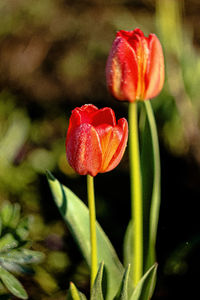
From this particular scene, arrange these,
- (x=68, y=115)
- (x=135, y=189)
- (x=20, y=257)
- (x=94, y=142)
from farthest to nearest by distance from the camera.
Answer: (x=68, y=115), (x=135, y=189), (x=20, y=257), (x=94, y=142)

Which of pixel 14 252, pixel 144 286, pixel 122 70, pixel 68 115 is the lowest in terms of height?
pixel 144 286

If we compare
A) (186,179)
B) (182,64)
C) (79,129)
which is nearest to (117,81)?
(79,129)

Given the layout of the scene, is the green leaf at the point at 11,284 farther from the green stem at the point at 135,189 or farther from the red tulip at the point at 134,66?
the red tulip at the point at 134,66

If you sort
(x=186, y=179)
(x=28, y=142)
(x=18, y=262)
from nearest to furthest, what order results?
1. (x=18, y=262)
2. (x=186, y=179)
3. (x=28, y=142)

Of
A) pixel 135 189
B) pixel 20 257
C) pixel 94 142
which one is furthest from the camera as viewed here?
pixel 135 189

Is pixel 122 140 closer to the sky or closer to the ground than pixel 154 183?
closer to the sky

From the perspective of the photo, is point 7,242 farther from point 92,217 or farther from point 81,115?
point 81,115

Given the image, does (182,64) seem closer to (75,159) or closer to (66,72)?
(66,72)

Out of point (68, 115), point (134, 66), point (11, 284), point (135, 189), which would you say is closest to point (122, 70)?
point (134, 66)
